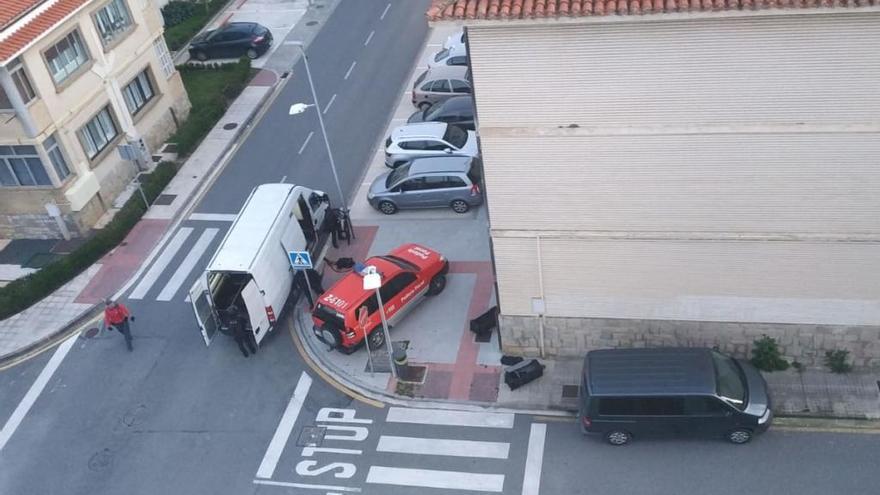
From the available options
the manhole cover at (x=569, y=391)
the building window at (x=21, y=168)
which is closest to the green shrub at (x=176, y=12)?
the building window at (x=21, y=168)

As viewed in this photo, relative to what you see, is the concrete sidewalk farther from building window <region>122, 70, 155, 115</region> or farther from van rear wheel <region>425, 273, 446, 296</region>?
van rear wheel <region>425, 273, 446, 296</region>

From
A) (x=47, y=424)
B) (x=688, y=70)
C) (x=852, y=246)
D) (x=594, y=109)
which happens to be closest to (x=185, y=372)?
(x=47, y=424)

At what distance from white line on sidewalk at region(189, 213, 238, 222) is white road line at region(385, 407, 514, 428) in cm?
1172

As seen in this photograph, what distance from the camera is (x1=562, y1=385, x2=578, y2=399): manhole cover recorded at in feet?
70.5

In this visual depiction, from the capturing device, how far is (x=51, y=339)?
2609 cm

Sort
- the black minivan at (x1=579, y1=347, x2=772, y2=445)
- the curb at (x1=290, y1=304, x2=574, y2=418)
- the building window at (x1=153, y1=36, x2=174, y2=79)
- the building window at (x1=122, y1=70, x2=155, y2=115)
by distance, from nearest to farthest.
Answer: the black minivan at (x1=579, y1=347, x2=772, y2=445), the curb at (x1=290, y1=304, x2=574, y2=418), the building window at (x1=122, y1=70, x2=155, y2=115), the building window at (x1=153, y1=36, x2=174, y2=79)

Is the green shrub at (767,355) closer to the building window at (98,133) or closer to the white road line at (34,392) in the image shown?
the white road line at (34,392)

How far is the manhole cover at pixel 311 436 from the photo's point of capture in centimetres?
2159

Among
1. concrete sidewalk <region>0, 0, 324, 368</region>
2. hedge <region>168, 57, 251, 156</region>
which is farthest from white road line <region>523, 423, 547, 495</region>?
hedge <region>168, 57, 251, 156</region>

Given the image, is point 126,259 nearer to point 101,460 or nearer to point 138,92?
point 138,92

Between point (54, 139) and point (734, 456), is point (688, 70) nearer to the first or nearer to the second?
point (734, 456)

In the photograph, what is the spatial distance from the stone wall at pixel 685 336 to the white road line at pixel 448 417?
2.13m

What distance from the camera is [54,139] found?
28516 mm

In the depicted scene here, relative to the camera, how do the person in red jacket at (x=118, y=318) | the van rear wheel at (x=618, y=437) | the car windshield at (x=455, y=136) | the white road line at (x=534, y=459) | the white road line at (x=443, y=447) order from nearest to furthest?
the white road line at (x=534, y=459) < the van rear wheel at (x=618, y=437) < the white road line at (x=443, y=447) < the person in red jacket at (x=118, y=318) < the car windshield at (x=455, y=136)
